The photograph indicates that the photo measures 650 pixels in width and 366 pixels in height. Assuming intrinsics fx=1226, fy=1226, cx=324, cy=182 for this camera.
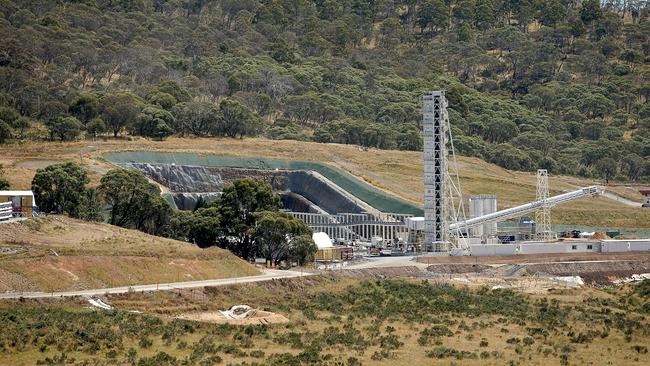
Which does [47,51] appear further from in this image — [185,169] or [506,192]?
[506,192]

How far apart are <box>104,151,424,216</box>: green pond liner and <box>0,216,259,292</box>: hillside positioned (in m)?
39.5

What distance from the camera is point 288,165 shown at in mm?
129000

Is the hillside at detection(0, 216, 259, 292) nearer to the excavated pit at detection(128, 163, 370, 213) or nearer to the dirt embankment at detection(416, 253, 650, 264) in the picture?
the dirt embankment at detection(416, 253, 650, 264)

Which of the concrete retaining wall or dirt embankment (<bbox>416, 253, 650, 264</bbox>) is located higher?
the concrete retaining wall

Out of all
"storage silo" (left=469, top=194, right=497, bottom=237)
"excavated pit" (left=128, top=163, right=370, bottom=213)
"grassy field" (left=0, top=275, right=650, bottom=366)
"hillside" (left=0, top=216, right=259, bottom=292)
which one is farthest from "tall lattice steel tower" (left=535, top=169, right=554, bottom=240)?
"hillside" (left=0, top=216, right=259, bottom=292)

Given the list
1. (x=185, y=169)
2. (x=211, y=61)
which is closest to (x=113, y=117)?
(x=185, y=169)

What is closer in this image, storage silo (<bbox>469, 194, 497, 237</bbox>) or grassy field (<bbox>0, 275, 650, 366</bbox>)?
grassy field (<bbox>0, 275, 650, 366</bbox>)

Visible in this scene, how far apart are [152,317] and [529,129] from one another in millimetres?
131174

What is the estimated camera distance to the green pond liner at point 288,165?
11562cm

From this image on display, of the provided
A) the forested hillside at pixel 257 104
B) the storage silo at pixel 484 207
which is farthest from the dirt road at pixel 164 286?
the forested hillside at pixel 257 104

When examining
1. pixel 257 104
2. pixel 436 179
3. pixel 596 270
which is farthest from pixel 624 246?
pixel 257 104

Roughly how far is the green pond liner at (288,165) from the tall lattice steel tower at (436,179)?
14.1 m

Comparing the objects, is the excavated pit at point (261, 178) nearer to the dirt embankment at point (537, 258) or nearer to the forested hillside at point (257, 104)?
the forested hillside at point (257, 104)

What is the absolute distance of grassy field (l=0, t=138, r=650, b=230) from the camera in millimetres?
119706
